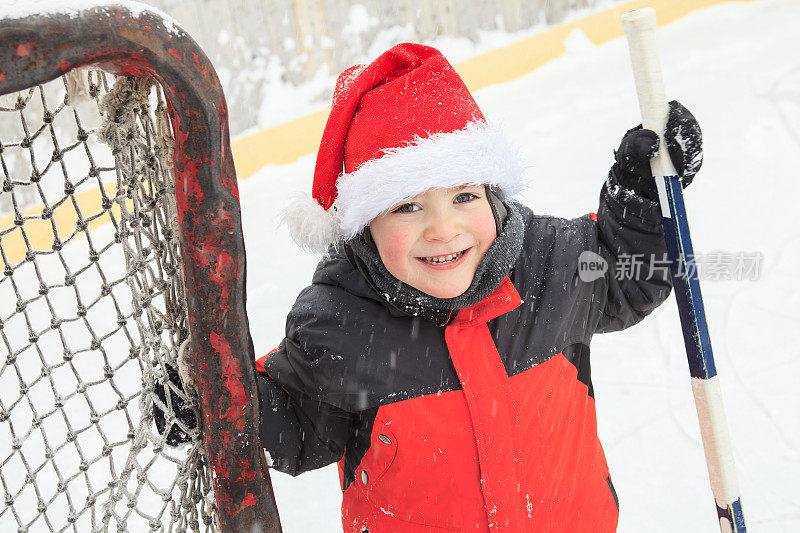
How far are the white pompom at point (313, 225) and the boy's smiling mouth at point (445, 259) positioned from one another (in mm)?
179

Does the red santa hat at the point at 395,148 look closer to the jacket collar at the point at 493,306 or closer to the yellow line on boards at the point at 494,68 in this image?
the jacket collar at the point at 493,306

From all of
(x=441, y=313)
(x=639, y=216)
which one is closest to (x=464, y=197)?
(x=441, y=313)

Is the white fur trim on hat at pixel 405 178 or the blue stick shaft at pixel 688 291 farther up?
the white fur trim on hat at pixel 405 178

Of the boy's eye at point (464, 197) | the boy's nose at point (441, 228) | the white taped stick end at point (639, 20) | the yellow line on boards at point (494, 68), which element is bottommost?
the boy's nose at point (441, 228)

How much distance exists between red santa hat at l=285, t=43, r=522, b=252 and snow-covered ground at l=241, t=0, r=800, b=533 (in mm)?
106

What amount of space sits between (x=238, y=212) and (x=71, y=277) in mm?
289

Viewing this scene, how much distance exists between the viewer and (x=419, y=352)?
118 centimetres

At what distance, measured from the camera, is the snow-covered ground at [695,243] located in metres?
2.05

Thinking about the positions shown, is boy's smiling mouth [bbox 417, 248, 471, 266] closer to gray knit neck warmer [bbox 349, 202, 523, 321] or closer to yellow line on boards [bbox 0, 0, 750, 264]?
gray knit neck warmer [bbox 349, 202, 523, 321]

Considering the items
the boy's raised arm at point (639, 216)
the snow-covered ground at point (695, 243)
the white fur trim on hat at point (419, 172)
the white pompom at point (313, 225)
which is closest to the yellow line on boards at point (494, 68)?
the snow-covered ground at point (695, 243)

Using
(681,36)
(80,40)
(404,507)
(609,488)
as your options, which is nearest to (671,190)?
(609,488)

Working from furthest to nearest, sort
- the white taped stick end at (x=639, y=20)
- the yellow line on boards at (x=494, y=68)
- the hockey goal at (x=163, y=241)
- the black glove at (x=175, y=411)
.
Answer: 1. the yellow line on boards at (x=494, y=68)
2. the white taped stick end at (x=639, y=20)
3. the black glove at (x=175, y=411)
4. the hockey goal at (x=163, y=241)

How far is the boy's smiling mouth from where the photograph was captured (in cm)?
113

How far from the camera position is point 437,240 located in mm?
1122
